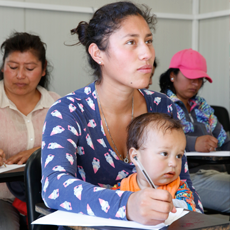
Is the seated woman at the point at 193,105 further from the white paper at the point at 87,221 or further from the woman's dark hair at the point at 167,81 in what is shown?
the white paper at the point at 87,221

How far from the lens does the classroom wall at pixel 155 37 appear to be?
366 cm

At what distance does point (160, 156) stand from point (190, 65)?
1.89 m

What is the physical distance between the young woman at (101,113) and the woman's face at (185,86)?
1430 mm

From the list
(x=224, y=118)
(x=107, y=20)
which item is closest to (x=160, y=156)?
(x=107, y=20)

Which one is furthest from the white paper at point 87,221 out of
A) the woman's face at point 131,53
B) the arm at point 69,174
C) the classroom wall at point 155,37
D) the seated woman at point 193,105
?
the classroom wall at point 155,37

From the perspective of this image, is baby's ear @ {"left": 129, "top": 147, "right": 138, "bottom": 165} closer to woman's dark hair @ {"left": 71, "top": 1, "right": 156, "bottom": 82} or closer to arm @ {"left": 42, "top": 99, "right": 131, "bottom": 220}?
arm @ {"left": 42, "top": 99, "right": 131, "bottom": 220}

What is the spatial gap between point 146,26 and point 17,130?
4.32 feet

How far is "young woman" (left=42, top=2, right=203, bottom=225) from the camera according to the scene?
40.3 inches

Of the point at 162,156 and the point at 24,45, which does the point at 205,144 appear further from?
the point at 24,45

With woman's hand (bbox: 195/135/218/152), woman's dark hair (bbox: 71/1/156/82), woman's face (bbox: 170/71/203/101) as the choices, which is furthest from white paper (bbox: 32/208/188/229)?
woman's face (bbox: 170/71/203/101)

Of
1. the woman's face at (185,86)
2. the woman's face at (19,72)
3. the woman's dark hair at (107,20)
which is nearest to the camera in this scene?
the woman's dark hair at (107,20)

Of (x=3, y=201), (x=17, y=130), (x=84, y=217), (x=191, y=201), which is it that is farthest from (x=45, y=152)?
(x=17, y=130)

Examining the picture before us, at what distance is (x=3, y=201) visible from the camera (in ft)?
6.55

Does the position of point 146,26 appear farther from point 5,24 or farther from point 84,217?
point 5,24
